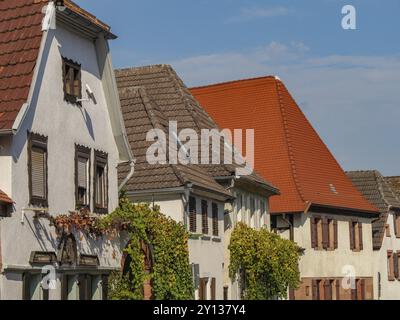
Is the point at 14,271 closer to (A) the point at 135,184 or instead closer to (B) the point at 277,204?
(A) the point at 135,184

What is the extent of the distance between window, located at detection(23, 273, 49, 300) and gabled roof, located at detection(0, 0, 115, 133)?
324 cm

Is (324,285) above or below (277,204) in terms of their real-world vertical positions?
below

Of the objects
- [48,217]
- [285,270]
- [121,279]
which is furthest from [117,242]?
[285,270]

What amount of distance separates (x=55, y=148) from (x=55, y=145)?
0.07m

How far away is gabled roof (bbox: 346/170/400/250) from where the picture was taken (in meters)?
57.2

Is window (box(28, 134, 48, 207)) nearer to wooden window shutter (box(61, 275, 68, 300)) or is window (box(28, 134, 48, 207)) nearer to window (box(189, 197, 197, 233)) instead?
wooden window shutter (box(61, 275, 68, 300))

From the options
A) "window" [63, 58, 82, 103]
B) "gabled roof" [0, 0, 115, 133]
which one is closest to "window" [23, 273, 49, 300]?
"gabled roof" [0, 0, 115, 133]

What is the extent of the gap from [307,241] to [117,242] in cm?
2174

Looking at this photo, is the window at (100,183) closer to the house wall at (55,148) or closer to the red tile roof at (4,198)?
the house wall at (55,148)

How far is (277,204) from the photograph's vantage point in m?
45.7

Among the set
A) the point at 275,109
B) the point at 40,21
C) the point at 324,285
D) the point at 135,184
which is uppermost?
the point at 275,109

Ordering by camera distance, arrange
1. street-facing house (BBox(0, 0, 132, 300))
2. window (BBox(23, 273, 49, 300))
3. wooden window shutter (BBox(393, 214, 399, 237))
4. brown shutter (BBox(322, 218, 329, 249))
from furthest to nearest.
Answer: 1. wooden window shutter (BBox(393, 214, 399, 237))
2. brown shutter (BBox(322, 218, 329, 249))
3. window (BBox(23, 273, 49, 300))
4. street-facing house (BBox(0, 0, 132, 300))

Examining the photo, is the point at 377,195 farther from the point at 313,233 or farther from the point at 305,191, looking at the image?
the point at 305,191

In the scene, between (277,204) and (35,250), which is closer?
(35,250)
